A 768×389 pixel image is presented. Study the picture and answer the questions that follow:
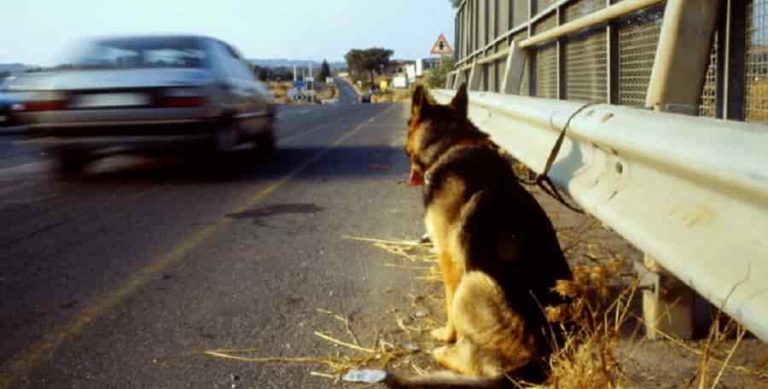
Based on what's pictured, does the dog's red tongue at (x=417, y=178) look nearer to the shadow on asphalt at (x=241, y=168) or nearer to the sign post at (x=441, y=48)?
the shadow on asphalt at (x=241, y=168)

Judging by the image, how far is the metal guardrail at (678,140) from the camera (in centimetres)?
167

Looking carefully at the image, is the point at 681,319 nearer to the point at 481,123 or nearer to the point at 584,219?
the point at 584,219

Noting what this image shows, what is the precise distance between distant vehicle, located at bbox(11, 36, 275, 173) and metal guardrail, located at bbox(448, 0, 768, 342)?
4.36 metres

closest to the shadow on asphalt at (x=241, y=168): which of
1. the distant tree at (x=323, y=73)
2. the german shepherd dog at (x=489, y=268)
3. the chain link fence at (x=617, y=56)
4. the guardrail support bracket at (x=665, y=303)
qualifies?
the chain link fence at (x=617, y=56)

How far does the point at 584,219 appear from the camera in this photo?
5.82 m

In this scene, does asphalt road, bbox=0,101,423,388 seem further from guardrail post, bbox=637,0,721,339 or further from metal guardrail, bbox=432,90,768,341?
guardrail post, bbox=637,0,721,339

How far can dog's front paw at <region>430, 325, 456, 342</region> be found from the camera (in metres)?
3.17

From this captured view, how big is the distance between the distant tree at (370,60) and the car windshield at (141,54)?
133311mm

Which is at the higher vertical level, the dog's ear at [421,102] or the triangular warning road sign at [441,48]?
the triangular warning road sign at [441,48]

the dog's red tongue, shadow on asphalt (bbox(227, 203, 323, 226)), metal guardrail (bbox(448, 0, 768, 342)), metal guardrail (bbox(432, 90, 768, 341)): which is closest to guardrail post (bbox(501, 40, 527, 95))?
metal guardrail (bbox(448, 0, 768, 342))

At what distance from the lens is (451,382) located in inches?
99.6

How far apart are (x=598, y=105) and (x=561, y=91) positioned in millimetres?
3327

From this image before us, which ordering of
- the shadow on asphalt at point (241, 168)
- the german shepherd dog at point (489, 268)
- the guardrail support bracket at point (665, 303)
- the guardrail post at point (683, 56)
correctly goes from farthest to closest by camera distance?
the shadow on asphalt at point (241, 168)
the guardrail support bracket at point (665, 303)
the guardrail post at point (683, 56)
the german shepherd dog at point (489, 268)

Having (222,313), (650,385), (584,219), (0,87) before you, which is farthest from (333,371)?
(0,87)
